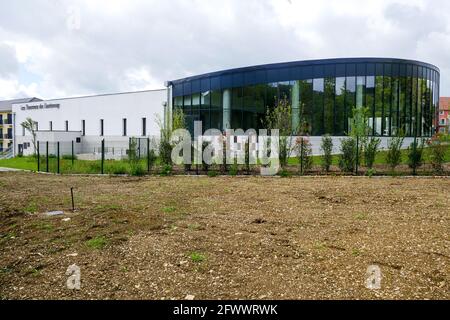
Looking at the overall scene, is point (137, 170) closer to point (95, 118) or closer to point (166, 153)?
point (166, 153)

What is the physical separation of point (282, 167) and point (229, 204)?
8760 mm

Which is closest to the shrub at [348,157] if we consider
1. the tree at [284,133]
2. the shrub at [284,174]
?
the tree at [284,133]

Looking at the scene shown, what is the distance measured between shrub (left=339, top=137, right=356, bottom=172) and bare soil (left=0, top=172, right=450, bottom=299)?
6448mm

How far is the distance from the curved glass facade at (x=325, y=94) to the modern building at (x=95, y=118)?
780 cm

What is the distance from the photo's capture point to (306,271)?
16.2 ft

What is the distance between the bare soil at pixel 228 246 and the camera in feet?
14.7

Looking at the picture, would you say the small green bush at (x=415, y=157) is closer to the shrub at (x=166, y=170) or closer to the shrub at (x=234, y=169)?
the shrub at (x=234, y=169)

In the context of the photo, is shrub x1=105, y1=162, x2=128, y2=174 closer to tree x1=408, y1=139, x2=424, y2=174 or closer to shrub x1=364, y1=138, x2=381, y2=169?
shrub x1=364, y1=138, x2=381, y2=169

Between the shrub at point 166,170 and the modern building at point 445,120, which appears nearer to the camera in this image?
the shrub at point 166,170

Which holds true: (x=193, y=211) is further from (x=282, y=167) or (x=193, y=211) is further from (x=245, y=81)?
(x=245, y=81)

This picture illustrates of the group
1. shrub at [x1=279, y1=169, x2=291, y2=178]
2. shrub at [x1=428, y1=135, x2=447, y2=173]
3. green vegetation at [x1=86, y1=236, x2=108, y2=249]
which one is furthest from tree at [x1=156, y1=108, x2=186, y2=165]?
green vegetation at [x1=86, y1=236, x2=108, y2=249]

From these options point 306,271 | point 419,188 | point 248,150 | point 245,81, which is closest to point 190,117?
point 245,81

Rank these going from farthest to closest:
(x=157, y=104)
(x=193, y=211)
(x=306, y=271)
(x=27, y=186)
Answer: (x=157, y=104), (x=27, y=186), (x=193, y=211), (x=306, y=271)
